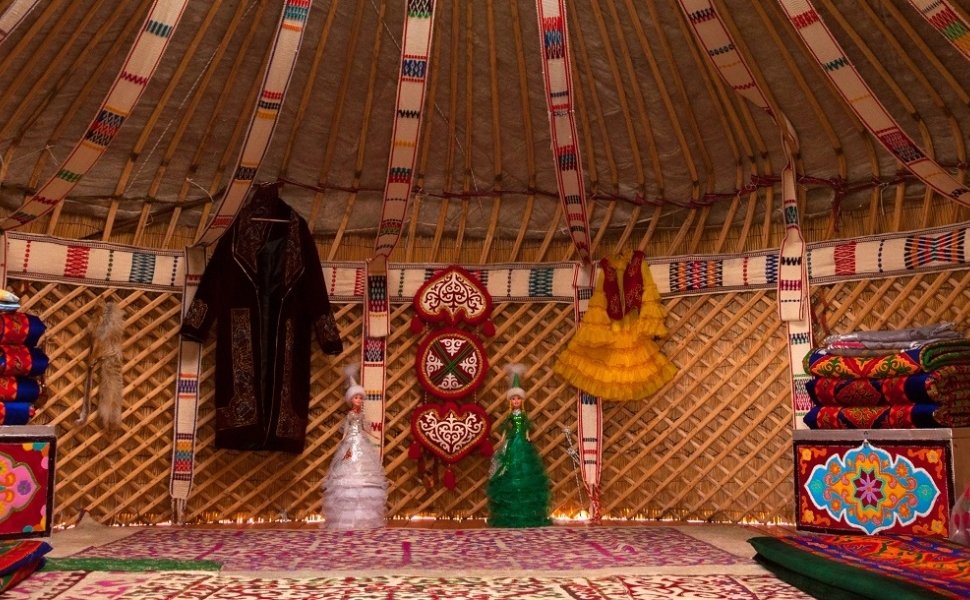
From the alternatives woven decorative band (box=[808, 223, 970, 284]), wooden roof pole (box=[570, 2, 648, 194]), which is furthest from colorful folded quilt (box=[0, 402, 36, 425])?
woven decorative band (box=[808, 223, 970, 284])

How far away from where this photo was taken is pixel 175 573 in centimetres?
227

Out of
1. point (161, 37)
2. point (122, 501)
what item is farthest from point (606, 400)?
point (161, 37)

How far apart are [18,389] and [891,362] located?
8.87 feet

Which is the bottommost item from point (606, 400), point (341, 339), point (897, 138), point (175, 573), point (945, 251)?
point (175, 573)

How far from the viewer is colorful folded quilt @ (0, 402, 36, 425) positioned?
289cm

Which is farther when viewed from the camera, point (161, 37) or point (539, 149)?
point (539, 149)

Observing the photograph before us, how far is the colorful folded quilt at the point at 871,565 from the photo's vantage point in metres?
1.72

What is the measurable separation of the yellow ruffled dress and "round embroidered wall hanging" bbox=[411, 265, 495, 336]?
412mm

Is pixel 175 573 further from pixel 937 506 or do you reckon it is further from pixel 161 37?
pixel 937 506

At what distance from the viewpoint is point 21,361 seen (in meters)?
2.96

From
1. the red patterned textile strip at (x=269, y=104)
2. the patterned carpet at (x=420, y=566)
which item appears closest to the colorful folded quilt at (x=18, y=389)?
the patterned carpet at (x=420, y=566)

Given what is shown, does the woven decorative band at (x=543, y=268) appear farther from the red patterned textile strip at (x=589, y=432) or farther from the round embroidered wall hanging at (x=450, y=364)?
the round embroidered wall hanging at (x=450, y=364)

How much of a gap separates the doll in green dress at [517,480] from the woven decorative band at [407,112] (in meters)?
0.88

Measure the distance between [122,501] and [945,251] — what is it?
3.32 meters
